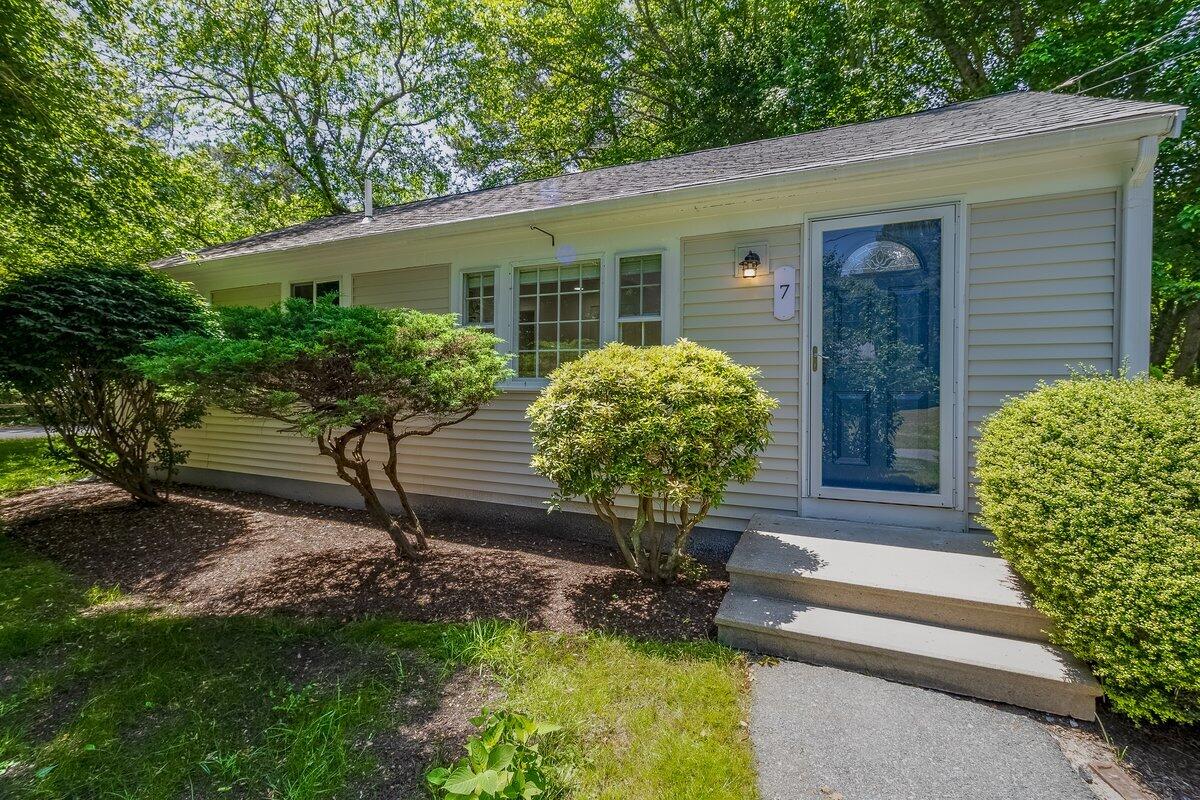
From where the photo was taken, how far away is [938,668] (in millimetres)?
2375

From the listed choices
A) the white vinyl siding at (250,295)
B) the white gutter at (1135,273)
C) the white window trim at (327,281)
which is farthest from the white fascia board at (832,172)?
the white vinyl siding at (250,295)

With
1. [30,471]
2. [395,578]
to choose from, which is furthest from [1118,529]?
[30,471]

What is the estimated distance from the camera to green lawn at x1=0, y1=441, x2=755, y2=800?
75.8 inches

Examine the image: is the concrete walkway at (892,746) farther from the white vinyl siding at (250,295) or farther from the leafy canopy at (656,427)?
the white vinyl siding at (250,295)

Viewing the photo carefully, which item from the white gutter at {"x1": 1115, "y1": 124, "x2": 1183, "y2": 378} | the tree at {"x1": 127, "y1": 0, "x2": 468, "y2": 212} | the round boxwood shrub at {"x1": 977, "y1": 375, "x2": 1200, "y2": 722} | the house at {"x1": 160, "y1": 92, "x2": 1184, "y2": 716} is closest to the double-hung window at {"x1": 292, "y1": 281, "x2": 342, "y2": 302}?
the house at {"x1": 160, "y1": 92, "x2": 1184, "y2": 716}

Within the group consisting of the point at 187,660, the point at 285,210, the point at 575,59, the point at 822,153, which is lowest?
the point at 187,660

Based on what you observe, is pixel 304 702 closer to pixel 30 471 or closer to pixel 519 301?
pixel 519 301

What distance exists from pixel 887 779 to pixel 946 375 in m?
2.71

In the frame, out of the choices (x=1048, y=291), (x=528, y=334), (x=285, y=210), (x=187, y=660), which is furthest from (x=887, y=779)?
(x=285, y=210)

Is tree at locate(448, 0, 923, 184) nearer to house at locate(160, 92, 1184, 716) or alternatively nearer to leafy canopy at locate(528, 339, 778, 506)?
house at locate(160, 92, 1184, 716)

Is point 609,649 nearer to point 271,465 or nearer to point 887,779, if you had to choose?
point 887,779

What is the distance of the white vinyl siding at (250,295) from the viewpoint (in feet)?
21.4

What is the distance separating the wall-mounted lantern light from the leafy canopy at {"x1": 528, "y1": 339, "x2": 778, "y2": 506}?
1.03 meters

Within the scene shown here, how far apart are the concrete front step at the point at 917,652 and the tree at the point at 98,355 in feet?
16.0
